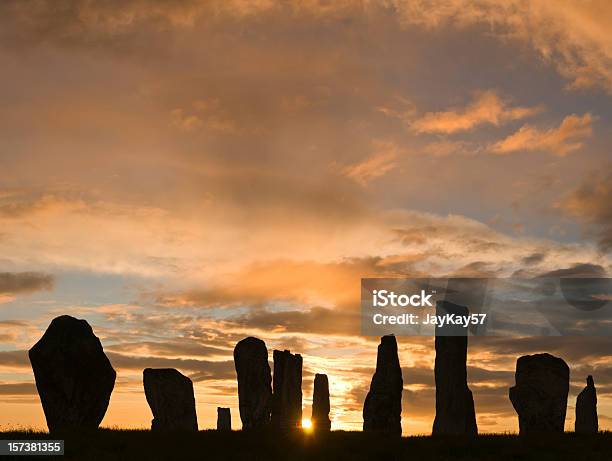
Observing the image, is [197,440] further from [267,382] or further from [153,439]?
[267,382]

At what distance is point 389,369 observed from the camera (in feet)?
139

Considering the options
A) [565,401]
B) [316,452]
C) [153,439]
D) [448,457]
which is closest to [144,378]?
[153,439]

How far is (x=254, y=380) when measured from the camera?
146ft

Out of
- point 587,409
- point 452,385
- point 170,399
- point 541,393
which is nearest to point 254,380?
point 170,399

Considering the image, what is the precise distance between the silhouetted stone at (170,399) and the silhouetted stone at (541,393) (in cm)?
1363

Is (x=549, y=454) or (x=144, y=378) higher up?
(x=144, y=378)

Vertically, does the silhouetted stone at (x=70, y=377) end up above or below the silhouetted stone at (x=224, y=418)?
above

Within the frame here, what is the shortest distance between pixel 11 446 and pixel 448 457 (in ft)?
44.8

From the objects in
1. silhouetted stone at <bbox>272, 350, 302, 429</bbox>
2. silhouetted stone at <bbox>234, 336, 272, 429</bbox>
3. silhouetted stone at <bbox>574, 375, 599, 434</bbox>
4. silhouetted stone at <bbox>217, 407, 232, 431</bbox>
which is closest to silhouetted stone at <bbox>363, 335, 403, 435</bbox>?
silhouetted stone at <bbox>234, 336, 272, 429</bbox>

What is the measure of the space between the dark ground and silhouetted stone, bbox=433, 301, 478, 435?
734 cm

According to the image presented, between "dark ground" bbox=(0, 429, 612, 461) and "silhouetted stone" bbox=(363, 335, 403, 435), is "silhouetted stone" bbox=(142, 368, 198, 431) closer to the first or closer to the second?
"dark ground" bbox=(0, 429, 612, 461)

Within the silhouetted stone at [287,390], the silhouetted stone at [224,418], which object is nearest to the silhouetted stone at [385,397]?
the silhouetted stone at [287,390]

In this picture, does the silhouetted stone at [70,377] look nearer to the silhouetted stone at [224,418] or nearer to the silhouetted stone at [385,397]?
the silhouetted stone at [224,418]

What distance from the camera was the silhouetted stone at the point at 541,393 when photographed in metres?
41.3
